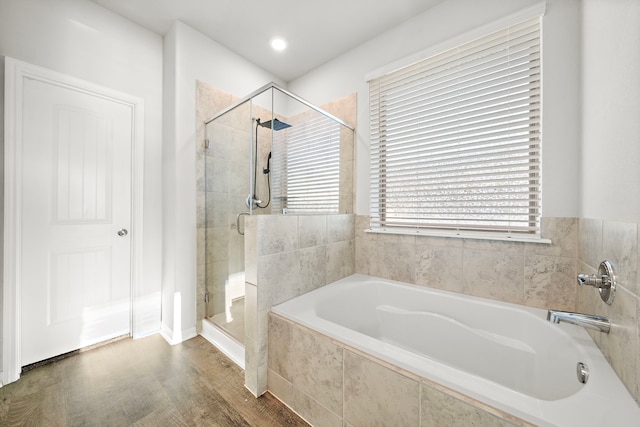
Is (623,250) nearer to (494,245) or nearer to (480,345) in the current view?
(494,245)

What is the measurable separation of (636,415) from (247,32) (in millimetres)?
3038

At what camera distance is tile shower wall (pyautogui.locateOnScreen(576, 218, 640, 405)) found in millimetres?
733

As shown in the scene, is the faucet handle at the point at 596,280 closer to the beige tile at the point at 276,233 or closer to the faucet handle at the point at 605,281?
the faucet handle at the point at 605,281

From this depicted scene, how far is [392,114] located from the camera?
199 centimetres

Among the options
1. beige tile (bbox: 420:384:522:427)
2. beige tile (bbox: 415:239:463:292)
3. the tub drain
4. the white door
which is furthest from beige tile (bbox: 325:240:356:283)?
the white door

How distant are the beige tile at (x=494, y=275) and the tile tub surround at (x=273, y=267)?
99 centimetres

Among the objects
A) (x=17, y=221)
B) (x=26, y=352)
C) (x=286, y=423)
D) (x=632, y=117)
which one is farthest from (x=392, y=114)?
(x=26, y=352)

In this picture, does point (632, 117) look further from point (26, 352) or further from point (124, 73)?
point (26, 352)

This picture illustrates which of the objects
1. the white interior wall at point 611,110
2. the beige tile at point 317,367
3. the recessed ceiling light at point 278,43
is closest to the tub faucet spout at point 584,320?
the white interior wall at point 611,110

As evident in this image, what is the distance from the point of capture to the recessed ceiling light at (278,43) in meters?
2.17

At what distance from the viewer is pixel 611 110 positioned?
0.95 metres

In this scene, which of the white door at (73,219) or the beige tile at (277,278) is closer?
the beige tile at (277,278)

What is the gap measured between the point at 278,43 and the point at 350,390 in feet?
8.88

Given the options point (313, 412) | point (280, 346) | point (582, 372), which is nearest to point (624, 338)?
point (582, 372)
